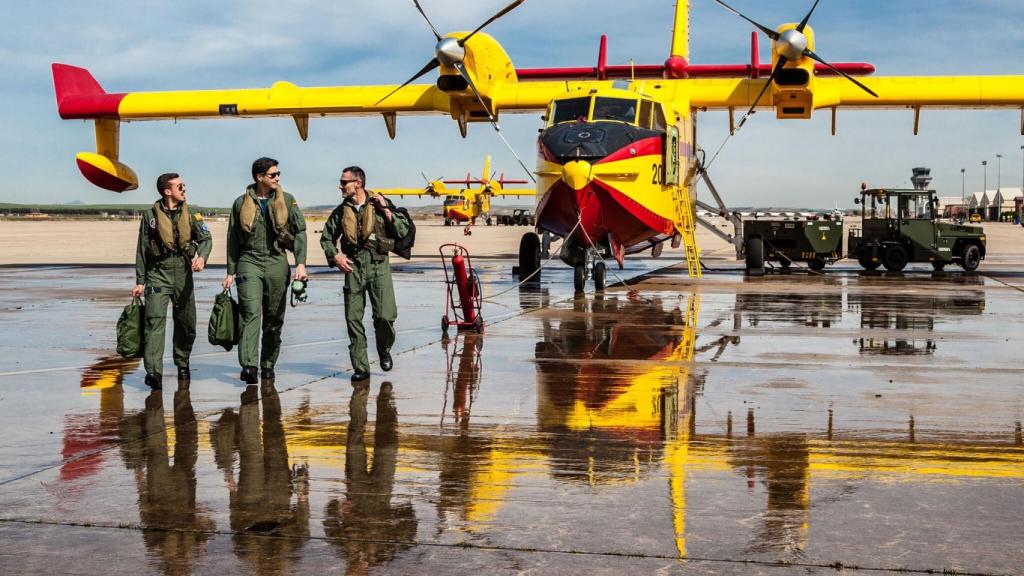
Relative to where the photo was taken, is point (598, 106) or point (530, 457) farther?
point (598, 106)

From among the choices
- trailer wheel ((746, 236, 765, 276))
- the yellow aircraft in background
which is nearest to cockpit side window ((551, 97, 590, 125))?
trailer wheel ((746, 236, 765, 276))

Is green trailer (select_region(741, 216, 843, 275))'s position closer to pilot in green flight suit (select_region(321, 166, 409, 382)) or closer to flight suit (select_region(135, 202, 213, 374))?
A: pilot in green flight suit (select_region(321, 166, 409, 382))

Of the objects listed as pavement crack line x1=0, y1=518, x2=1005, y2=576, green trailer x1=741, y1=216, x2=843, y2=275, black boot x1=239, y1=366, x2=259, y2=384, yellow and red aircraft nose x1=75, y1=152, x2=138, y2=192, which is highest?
yellow and red aircraft nose x1=75, y1=152, x2=138, y2=192

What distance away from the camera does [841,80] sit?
80.9 feet

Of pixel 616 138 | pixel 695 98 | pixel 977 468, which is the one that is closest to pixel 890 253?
pixel 695 98

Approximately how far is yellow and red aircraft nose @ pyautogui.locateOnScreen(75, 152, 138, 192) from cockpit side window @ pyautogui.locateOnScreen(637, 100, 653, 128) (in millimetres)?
15688

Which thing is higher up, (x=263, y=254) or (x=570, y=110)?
(x=570, y=110)

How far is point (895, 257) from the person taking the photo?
26.1 m

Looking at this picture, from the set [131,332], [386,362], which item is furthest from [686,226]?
[131,332]

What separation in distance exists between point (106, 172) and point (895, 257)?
776 inches

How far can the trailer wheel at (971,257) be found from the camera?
26234 mm

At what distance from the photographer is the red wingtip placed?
90.4 ft

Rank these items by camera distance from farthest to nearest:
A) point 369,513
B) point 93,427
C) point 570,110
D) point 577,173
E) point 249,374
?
1. point 570,110
2. point 577,173
3. point 249,374
4. point 93,427
5. point 369,513

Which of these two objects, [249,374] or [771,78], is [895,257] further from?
[249,374]
